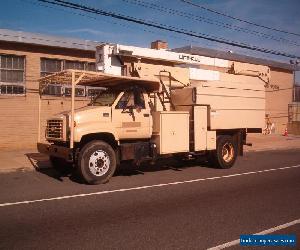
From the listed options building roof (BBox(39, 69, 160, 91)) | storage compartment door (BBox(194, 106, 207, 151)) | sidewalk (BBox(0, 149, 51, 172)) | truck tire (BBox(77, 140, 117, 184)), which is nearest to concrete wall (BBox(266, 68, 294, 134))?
storage compartment door (BBox(194, 106, 207, 151))

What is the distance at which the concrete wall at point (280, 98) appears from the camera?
3541 cm

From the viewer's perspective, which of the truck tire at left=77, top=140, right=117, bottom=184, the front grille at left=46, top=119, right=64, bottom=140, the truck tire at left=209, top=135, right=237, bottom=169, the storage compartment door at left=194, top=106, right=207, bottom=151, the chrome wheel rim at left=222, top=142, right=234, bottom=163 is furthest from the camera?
the chrome wheel rim at left=222, top=142, right=234, bottom=163

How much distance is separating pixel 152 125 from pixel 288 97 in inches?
1203

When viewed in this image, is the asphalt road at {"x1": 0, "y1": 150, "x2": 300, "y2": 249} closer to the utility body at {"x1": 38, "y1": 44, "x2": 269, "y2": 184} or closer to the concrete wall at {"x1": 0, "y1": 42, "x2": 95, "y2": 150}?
the utility body at {"x1": 38, "y1": 44, "x2": 269, "y2": 184}

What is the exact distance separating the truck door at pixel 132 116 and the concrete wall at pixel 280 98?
87.2ft

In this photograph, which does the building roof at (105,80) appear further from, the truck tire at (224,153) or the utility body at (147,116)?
the truck tire at (224,153)

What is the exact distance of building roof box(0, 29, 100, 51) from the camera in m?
16.2

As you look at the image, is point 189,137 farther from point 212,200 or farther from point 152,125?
point 212,200

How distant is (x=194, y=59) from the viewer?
45.6 ft

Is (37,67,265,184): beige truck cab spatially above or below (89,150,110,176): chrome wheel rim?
above

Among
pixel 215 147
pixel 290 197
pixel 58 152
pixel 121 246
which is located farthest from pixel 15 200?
pixel 215 147

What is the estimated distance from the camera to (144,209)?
279 inches

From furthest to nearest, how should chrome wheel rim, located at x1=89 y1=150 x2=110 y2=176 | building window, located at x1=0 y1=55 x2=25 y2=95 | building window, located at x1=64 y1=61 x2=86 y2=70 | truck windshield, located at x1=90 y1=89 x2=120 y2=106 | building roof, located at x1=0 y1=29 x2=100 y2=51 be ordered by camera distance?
building window, located at x1=64 y1=61 x2=86 y2=70, building window, located at x1=0 y1=55 x2=25 y2=95, building roof, located at x1=0 y1=29 x2=100 y2=51, truck windshield, located at x1=90 y1=89 x2=120 y2=106, chrome wheel rim, located at x1=89 y1=150 x2=110 y2=176

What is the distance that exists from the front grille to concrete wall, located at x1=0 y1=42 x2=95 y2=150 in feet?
23.5
